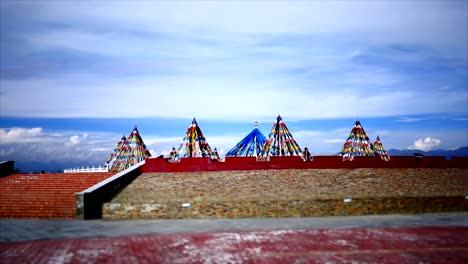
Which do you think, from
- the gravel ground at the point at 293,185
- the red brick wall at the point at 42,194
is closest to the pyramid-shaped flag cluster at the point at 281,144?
the gravel ground at the point at 293,185

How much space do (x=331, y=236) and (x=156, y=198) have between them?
799cm

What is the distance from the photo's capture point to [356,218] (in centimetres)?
1553

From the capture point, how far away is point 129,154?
32906 mm

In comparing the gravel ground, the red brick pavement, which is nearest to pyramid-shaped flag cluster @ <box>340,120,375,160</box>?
the gravel ground

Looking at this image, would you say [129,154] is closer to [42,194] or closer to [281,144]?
[281,144]

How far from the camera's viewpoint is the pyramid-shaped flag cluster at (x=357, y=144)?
28203 millimetres

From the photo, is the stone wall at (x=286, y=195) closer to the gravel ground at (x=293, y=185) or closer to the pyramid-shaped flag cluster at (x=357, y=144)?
the gravel ground at (x=293, y=185)

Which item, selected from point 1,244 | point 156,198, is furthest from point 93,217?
point 1,244

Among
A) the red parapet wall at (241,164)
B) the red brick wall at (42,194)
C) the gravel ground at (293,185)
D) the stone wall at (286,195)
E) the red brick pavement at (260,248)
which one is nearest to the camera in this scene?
the red brick pavement at (260,248)

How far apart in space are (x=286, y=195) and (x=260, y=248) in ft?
21.5

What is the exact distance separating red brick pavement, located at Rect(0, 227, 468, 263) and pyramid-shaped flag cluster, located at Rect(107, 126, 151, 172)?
2107 centimetres

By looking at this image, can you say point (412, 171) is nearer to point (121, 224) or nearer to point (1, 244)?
point (121, 224)

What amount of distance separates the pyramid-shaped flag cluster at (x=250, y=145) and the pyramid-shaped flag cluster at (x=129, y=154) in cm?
769

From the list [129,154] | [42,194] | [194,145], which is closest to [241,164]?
[194,145]
